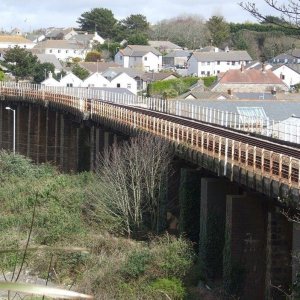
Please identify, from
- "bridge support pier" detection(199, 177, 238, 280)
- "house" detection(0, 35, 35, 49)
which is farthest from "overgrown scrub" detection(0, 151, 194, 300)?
"house" detection(0, 35, 35, 49)

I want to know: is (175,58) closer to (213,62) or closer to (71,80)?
(213,62)

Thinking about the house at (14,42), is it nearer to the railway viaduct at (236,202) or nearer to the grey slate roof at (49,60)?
the grey slate roof at (49,60)

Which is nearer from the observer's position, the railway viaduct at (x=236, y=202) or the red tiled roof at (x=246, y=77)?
the railway viaduct at (x=236, y=202)

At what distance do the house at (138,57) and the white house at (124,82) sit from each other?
23.3 meters

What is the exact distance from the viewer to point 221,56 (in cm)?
10675

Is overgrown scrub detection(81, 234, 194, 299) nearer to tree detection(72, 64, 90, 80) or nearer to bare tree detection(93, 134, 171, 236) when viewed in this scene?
bare tree detection(93, 134, 171, 236)

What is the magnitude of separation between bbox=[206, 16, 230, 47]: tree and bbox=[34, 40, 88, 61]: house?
22.6 meters

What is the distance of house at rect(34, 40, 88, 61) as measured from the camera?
135125 millimetres

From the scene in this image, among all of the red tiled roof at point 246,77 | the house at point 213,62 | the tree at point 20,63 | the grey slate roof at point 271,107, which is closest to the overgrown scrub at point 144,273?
the grey slate roof at point 271,107

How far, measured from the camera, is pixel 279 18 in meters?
9.41

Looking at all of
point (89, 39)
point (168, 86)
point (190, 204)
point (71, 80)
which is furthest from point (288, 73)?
point (190, 204)

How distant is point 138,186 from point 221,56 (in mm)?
79311

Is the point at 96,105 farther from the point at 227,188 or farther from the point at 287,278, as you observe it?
the point at 287,278

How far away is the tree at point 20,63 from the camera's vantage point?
290ft
